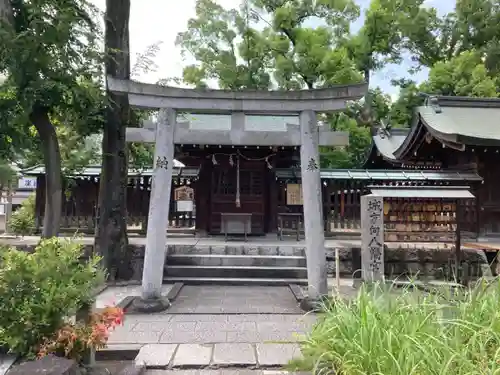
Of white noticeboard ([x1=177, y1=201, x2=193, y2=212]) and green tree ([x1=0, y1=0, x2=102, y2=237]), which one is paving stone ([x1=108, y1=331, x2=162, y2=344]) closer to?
green tree ([x1=0, y1=0, x2=102, y2=237])

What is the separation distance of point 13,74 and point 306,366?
7923 millimetres

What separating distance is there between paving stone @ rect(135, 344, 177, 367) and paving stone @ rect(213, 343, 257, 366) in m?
0.59

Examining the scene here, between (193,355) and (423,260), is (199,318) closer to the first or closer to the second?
(193,355)

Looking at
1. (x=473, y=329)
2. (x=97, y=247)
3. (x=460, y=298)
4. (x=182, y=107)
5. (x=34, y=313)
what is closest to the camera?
(x=473, y=329)

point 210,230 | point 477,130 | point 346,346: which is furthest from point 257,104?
point 477,130

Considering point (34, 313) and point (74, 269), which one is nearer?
point (34, 313)

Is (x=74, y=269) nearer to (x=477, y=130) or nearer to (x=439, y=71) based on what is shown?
(x=477, y=130)

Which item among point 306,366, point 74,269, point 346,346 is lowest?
point 306,366

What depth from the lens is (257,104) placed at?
24.4 ft

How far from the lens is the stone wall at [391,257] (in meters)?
10.1

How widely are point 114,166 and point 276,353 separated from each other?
6434 mm

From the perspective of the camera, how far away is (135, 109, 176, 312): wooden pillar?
7.02 metres

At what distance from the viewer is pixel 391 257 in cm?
1020

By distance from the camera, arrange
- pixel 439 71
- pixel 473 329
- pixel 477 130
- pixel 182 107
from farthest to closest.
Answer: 1. pixel 439 71
2. pixel 477 130
3. pixel 182 107
4. pixel 473 329
